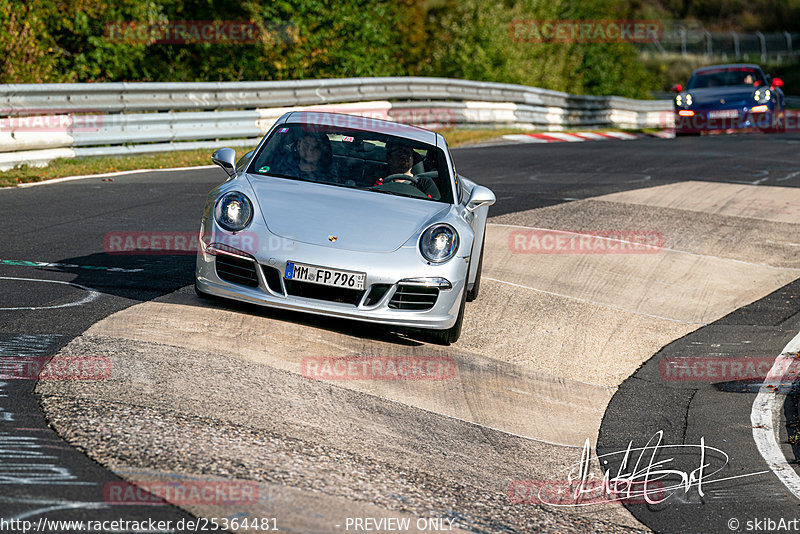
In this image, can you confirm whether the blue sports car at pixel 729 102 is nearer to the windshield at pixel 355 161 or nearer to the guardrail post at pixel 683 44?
the windshield at pixel 355 161

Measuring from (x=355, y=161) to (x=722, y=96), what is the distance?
17.6 metres

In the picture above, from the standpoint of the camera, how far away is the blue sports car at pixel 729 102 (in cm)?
2253

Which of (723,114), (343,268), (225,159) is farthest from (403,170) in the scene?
(723,114)

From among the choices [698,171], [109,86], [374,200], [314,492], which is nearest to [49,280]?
[374,200]

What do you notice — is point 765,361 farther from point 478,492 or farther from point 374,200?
point 478,492

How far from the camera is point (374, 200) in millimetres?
6816

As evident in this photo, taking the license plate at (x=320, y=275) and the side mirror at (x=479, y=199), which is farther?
the side mirror at (x=479, y=199)

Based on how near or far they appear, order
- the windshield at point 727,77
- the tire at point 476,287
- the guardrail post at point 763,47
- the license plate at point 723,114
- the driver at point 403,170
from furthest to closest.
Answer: the guardrail post at point 763,47, the windshield at point 727,77, the license plate at point 723,114, the tire at point 476,287, the driver at point 403,170

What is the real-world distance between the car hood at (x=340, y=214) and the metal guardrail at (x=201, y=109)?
7799 millimetres

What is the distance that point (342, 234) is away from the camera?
6270 mm

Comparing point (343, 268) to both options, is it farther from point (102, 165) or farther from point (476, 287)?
point (102, 165)

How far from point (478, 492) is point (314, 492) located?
2.89 ft
